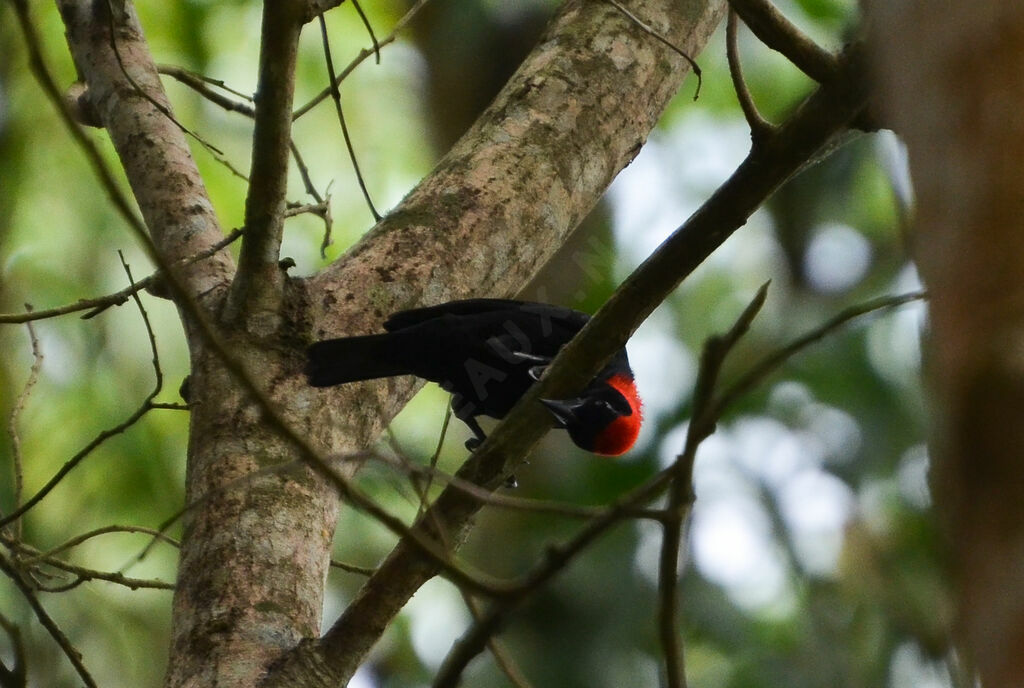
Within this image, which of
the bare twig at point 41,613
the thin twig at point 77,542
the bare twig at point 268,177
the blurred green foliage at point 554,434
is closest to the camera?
the bare twig at point 41,613

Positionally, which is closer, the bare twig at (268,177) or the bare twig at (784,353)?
the bare twig at (784,353)

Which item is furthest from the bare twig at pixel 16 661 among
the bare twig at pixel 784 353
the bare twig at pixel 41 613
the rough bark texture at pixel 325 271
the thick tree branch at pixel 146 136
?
the thick tree branch at pixel 146 136

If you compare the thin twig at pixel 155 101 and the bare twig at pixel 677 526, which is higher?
the thin twig at pixel 155 101

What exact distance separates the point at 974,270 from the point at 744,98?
4.59 feet

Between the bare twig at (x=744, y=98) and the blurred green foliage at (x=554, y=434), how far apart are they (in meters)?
3.14

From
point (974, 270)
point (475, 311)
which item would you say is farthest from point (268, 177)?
point (974, 270)

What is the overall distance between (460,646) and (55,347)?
689 centimetres

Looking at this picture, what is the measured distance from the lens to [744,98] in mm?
2100

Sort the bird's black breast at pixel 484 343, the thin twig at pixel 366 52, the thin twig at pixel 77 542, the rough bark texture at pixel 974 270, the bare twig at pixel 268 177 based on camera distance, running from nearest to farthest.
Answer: the rough bark texture at pixel 974 270 → the bare twig at pixel 268 177 → the thin twig at pixel 77 542 → the thin twig at pixel 366 52 → the bird's black breast at pixel 484 343

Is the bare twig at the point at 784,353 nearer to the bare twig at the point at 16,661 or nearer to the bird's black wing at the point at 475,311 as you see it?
the bare twig at the point at 16,661

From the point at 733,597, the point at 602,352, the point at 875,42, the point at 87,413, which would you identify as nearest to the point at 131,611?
the point at 87,413

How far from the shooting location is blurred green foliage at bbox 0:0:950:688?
22.1 ft

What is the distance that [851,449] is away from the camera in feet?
25.8

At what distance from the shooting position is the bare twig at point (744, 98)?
206 centimetres
